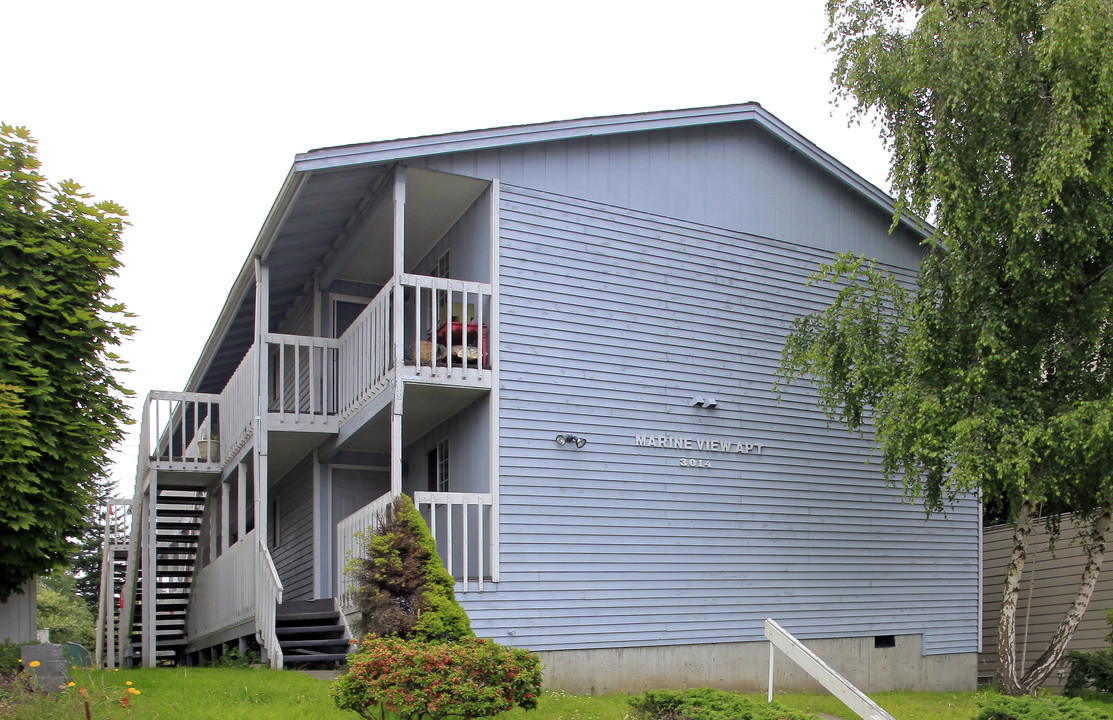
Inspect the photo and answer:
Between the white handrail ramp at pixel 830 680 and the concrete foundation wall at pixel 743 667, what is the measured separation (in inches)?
113

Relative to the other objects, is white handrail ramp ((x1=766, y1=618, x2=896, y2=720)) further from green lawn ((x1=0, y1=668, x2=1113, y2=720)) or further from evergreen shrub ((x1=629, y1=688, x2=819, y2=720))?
green lawn ((x1=0, y1=668, x2=1113, y2=720))

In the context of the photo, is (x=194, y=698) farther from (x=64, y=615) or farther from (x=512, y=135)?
(x=64, y=615)

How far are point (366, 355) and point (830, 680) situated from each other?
24.0 feet

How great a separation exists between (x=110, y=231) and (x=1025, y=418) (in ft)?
36.2

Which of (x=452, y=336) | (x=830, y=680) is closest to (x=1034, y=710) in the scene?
(x=830, y=680)

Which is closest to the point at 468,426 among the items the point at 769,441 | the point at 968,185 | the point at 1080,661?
the point at 769,441

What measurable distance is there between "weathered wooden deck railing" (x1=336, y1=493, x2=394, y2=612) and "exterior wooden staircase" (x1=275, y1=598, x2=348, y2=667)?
335 mm

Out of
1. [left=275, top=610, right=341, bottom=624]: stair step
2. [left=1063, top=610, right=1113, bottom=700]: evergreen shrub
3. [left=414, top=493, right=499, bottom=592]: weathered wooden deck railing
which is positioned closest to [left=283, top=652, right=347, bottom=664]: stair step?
[left=275, top=610, right=341, bottom=624]: stair step

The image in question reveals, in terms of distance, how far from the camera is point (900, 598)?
16.6m

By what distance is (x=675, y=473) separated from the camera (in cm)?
1480

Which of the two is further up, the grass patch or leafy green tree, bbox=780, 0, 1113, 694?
leafy green tree, bbox=780, 0, 1113, 694

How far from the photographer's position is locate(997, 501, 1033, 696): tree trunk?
13.2 metres

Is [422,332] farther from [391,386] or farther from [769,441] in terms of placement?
[769,441]

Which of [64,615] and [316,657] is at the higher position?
[316,657]
